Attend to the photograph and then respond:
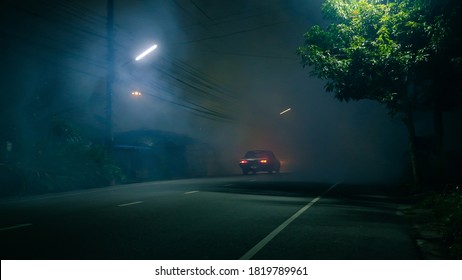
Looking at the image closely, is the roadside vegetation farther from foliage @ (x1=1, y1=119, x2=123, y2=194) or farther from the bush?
foliage @ (x1=1, y1=119, x2=123, y2=194)

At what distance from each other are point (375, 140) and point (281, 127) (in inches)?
582

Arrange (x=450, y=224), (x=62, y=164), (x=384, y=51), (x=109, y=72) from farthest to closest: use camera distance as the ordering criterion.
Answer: (x=109, y=72) → (x=62, y=164) → (x=384, y=51) → (x=450, y=224)

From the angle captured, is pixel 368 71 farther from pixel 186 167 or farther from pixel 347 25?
pixel 186 167

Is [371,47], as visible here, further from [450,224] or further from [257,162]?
[257,162]

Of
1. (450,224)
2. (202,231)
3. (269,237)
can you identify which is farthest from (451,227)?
(202,231)

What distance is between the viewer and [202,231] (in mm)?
7688

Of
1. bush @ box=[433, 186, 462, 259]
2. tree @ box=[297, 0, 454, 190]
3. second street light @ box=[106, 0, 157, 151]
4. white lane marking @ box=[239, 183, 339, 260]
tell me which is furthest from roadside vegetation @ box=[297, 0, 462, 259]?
second street light @ box=[106, 0, 157, 151]

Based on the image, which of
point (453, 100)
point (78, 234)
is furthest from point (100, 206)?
point (453, 100)

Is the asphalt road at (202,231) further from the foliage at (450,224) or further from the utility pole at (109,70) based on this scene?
the utility pole at (109,70)

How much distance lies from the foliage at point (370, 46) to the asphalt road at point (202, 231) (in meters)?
6.00

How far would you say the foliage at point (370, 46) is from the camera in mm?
15055

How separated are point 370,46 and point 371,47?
54 mm

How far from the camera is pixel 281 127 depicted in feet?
219

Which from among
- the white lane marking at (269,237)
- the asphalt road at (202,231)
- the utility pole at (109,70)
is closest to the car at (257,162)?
the utility pole at (109,70)
